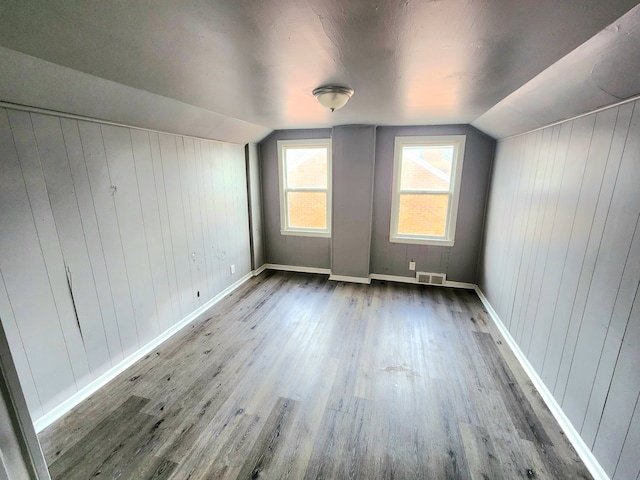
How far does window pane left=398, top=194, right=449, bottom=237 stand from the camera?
3.99 m

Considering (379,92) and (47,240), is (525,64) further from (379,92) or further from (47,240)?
(47,240)

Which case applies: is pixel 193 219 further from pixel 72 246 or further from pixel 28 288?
pixel 28 288

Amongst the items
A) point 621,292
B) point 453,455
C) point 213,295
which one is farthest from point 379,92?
point 213,295

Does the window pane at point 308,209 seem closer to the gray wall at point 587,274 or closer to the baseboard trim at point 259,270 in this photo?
the baseboard trim at point 259,270

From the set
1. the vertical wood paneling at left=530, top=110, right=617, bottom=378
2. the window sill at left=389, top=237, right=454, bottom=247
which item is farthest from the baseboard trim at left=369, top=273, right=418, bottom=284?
the vertical wood paneling at left=530, top=110, right=617, bottom=378

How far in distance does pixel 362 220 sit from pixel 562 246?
239 centimetres

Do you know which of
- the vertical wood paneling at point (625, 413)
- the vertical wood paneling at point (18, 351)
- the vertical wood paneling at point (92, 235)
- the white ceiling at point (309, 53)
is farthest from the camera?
the vertical wood paneling at point (92, 235)

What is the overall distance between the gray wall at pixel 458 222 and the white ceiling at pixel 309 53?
146 cm

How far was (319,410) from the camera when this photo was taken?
80.0 inches

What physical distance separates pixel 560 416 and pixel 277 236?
396cm

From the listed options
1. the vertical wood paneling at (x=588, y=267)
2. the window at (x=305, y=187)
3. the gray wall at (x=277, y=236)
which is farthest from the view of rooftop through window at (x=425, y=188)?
the vertical wood paneling at (x=588, y=267)

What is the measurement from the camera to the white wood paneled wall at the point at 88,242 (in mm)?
1726

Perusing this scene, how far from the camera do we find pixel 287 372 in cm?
242

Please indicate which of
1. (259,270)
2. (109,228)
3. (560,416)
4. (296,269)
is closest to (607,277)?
(560,416)
